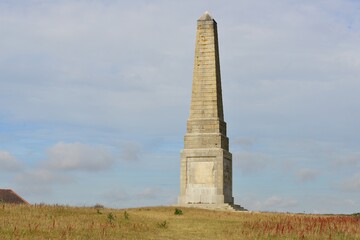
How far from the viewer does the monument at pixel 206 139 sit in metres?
35.8

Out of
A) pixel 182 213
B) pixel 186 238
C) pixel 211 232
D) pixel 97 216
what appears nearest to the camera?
pixel 186 238

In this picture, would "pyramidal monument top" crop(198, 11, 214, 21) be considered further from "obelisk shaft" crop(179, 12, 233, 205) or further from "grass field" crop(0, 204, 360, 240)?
"grass field" crop(0, 204, 360, 240)

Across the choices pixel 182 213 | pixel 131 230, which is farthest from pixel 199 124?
pixel 131 230

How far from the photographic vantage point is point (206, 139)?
120 feet

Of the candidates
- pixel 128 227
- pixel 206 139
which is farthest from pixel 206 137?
→ pixel 128 227

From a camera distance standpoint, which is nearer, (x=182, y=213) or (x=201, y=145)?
(x=182, y=213)

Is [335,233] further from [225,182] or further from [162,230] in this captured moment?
[225,182]

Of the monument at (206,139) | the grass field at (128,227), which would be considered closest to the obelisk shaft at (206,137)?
the monument at (206,139)

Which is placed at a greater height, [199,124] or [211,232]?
[199,124]

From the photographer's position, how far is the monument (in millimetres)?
35812

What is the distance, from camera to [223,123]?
124 ft

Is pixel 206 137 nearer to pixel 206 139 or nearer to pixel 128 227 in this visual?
pixel 206 139

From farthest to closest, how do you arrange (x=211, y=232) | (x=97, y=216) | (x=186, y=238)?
(x=97, y=216)
(x=211, y=232)
(x=186, y=238)

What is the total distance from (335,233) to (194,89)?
1952cm
